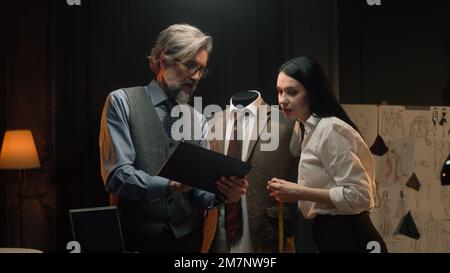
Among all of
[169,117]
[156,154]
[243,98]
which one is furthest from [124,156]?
[243,98]

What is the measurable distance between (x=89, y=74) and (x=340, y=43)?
1.25 meters

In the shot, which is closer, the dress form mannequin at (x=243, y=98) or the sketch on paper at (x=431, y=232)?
the dress form mannequin at (x=243, y=98)

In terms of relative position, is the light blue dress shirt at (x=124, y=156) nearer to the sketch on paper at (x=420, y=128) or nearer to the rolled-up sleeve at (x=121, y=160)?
the rolled-up sleeve at (x=121, y=160)

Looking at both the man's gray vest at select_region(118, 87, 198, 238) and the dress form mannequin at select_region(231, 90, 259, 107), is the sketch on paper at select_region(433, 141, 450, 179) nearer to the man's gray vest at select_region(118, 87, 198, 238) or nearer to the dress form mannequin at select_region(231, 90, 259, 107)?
the dress form mannequin at select_region(231, 90, 259, 107)

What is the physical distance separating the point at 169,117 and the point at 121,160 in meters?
0.31

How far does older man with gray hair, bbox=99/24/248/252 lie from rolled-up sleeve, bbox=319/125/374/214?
16.4 inches

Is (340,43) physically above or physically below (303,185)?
above

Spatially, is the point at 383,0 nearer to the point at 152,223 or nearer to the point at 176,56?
the point at 176,56

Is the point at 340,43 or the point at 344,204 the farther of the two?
the point at 340,43

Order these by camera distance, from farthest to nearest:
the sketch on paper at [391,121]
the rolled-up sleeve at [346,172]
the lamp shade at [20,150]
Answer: the sketch on paper at [391,121], the lamp shade at [20,150], the rolled-up sleeve at [346,172]

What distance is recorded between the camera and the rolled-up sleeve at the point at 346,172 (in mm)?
3156

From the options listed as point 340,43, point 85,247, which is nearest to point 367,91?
point 340,43

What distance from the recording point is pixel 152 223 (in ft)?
10.5

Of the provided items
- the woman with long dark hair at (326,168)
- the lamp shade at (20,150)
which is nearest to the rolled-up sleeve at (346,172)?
the woman with long dark hair at (326,168)
